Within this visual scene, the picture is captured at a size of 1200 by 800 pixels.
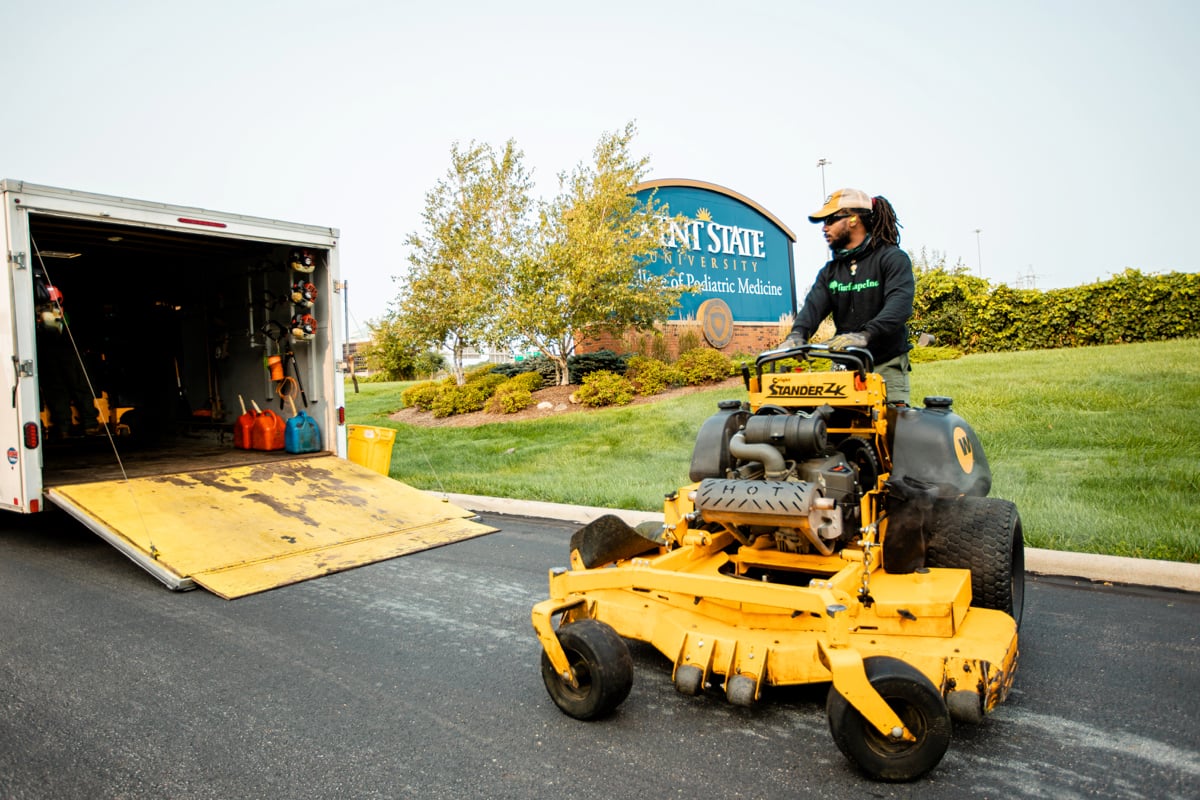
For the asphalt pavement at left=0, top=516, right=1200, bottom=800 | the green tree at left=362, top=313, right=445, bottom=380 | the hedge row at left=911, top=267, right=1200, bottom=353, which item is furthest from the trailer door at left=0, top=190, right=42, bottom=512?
the hedge row at left=911, top=267, right=1200, bottom=353

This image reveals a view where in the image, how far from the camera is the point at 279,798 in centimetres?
272

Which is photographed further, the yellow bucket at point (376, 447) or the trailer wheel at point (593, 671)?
the yellow bucket at point (376, 447)

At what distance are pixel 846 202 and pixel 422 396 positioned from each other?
50.0 feet

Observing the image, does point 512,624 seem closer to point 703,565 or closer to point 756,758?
point 703,565

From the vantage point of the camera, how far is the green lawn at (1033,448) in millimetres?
5691

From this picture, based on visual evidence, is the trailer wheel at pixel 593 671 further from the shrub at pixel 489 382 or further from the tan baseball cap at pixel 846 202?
the shrub at pixel 489 382

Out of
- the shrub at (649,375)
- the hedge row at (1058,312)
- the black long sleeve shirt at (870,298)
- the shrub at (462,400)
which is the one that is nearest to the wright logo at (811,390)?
the black long sleeve shirt at (870,298)

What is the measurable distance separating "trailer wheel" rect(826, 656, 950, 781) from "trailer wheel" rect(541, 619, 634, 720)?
2.67 ft

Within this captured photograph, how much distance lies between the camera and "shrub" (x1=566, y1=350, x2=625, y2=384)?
677 inches

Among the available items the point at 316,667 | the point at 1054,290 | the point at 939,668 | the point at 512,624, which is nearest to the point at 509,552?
the point at 512,624

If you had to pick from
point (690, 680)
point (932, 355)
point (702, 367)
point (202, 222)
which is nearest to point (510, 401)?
point (702, 367)

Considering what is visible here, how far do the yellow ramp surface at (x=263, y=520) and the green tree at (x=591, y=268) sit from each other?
27.4ft

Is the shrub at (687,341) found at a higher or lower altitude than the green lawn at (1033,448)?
higher

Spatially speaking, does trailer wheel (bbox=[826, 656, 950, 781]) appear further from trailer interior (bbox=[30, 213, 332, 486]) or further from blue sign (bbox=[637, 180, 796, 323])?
blue sign (bbox=[637, 180, 796, 323])
